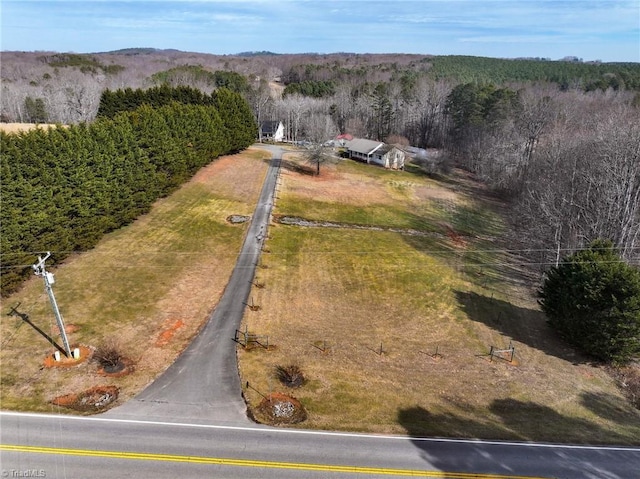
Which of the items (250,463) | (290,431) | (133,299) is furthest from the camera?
(133,299)

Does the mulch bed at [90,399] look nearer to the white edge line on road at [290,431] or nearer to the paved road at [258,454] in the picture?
the white edge line on road at [290,431]

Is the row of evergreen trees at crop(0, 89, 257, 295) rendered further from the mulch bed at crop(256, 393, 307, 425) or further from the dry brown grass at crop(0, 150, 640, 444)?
the mulch bed at crop(256, 393, 307, 425)

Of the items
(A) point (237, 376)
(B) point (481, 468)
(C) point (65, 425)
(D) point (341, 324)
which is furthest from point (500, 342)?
(C) point (65, 425)

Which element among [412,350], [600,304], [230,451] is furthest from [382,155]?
[230,451]

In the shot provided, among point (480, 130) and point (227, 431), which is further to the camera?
point (480, 130)

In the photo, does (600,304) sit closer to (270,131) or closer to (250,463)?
(250,463)

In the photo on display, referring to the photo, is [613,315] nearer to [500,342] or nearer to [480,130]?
[500,342]

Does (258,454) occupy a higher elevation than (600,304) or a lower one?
lower

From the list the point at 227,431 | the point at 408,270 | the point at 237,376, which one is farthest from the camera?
the point at 408,270
